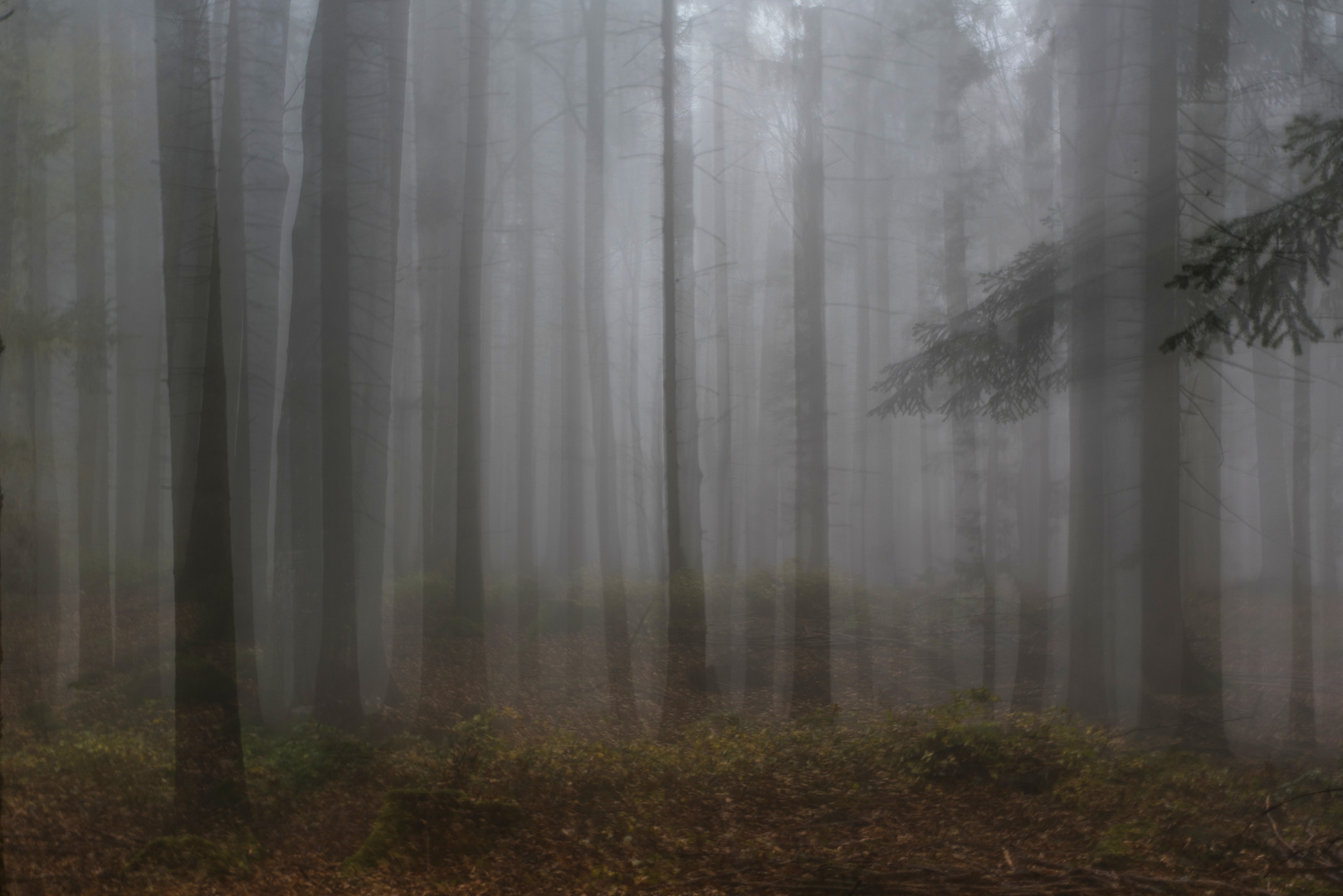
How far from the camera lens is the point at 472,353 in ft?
36.4

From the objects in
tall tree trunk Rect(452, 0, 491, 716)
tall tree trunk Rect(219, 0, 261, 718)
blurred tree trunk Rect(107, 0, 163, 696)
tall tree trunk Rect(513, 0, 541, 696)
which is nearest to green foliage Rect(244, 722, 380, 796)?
tall tree trunk Rect(219, 0, 261, 718)

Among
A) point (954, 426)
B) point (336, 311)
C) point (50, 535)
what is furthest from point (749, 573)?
point (50, 535)

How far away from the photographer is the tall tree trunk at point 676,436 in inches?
388

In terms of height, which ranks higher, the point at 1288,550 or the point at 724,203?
the point at 724,203

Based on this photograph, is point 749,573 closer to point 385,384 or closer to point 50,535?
point 385,384

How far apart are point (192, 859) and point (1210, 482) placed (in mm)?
12548

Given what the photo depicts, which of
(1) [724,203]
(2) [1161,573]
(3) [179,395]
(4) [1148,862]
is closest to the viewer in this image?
(4) [1148,862]

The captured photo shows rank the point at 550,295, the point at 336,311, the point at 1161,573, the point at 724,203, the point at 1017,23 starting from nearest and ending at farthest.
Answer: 1. the point at 1161,573
2. the point at 336,311
3. the point at 1017,23
4. the point at 724,203
5. the point at 550,295

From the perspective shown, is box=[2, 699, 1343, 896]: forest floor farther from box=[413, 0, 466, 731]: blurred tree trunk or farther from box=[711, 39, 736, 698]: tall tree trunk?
box=[711, 39, 736, 698]: tall tree trunk

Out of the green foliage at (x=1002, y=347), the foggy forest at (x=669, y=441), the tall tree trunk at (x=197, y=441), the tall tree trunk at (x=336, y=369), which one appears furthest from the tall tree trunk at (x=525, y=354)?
the green foliage at (x=1002, y=347)

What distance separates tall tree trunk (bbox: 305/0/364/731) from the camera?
7836 mm

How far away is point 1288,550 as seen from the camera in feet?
42.6

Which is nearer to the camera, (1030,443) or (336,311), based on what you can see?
(336,311)

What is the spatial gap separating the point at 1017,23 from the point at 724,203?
202 inches
